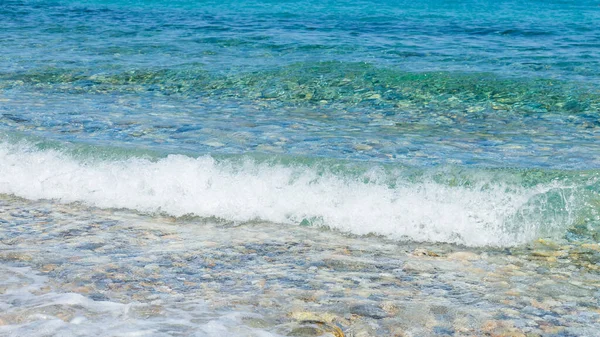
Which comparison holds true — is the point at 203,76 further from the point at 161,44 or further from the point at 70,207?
the point at 70,207

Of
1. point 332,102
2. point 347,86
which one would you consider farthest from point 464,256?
point 347,86

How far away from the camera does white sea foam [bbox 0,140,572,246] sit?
621 cm

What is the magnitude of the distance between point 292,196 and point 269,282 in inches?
72.1

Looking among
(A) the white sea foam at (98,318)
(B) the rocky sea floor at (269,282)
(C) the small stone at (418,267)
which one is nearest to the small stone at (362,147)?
(B) the rocky sea floor at (269,282)

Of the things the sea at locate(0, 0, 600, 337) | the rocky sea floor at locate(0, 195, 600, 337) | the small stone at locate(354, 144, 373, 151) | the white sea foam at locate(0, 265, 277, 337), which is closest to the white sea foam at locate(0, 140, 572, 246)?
the sea at locate(0, 0, 600, 337)

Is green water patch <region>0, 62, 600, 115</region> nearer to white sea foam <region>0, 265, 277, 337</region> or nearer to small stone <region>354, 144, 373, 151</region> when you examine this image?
small stone <region>354, 144, 373, 151</region>

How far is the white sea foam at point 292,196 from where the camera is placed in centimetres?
621

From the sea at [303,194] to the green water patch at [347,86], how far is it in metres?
0.06

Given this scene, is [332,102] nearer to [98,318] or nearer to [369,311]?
[369,311]

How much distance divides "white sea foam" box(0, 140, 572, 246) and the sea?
0.02 meters

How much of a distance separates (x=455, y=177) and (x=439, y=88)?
4.94 metres

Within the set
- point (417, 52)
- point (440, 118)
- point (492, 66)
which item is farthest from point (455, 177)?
point (417, 52)

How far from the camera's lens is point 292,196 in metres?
6.73

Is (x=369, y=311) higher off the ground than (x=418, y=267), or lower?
higher
